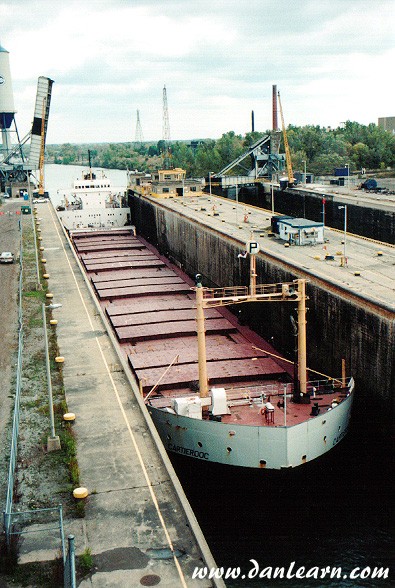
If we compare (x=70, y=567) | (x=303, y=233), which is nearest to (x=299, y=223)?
(x=303, y=233)

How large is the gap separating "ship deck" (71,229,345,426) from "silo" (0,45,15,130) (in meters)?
55.0

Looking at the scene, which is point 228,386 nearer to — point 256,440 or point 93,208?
point 256,440

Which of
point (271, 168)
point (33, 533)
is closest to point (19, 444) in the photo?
point (33, 533)

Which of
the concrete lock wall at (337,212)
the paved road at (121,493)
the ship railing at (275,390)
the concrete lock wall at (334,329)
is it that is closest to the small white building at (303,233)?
the concrete lock wall at (334,329)

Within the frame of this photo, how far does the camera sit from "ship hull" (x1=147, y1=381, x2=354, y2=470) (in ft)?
66.3

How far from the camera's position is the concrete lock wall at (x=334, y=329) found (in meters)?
22.0

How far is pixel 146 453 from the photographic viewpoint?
18266mm

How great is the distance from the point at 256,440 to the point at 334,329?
6.90 m

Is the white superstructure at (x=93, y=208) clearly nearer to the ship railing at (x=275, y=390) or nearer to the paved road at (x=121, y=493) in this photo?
the paved road at (x=121, y=493)

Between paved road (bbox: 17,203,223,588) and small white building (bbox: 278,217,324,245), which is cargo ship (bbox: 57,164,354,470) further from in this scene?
small white building (bbox: 278,217,324,245)

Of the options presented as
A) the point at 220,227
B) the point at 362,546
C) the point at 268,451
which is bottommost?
the point at 362,546

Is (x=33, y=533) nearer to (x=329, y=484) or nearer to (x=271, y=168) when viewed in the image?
(x=329, y=484)

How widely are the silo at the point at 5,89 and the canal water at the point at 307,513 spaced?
8318 cm

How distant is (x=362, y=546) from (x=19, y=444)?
10137 mm
